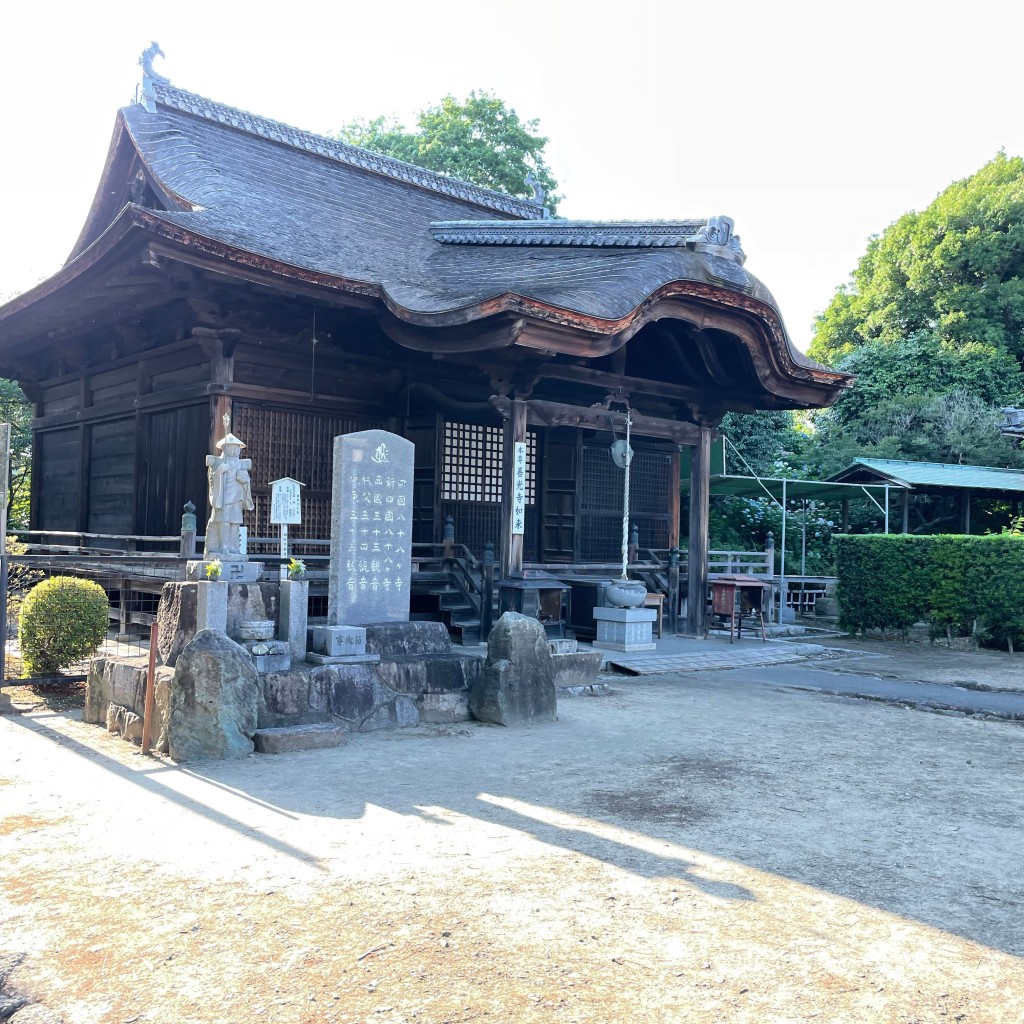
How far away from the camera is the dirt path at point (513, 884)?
315cm

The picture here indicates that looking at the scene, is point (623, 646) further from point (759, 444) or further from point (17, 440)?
point (17, 440)

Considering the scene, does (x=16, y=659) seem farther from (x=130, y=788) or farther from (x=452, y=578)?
(x=130, y=788)

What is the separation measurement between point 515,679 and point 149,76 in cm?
1224

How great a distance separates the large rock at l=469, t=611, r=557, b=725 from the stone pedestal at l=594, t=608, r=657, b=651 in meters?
3.93

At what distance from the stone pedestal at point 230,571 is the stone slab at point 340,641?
0.72 m

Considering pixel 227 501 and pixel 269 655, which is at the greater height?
pixel 227 501

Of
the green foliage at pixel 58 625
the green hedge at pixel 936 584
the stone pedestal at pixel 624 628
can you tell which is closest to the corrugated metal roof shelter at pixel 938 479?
the green hedge at pixel 936 584

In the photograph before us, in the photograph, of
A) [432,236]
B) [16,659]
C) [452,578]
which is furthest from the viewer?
[432,236]

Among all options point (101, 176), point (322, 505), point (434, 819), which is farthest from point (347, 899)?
point (101, 176)

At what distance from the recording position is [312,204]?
14461 mm

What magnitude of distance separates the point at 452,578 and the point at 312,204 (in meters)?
6.50

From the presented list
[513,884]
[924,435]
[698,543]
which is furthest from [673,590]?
[924,435]

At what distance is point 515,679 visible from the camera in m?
8.03

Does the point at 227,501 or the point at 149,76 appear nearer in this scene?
the point at 227,501
